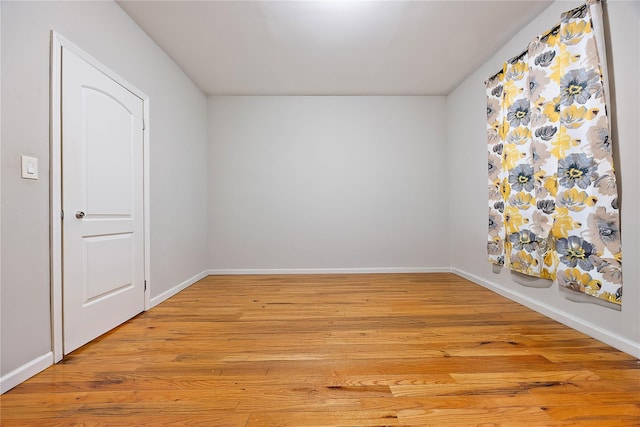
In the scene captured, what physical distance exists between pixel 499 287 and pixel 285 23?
3.42 meters

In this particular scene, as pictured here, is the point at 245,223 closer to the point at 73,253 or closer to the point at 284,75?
the point at 284,75

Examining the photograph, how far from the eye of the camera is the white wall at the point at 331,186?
4570 mm

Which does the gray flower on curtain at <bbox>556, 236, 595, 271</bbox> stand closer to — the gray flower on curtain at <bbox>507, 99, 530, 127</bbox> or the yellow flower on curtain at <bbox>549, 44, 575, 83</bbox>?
the gray flower on curtain at <bbox>507, 99, 530, 127</bbox>

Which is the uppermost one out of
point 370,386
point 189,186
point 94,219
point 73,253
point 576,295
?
point 189,186

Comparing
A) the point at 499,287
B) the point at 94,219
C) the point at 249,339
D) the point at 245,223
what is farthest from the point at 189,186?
the point at 499,287

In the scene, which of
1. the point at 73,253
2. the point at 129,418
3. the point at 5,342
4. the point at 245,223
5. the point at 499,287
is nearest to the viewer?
the point at 129,418

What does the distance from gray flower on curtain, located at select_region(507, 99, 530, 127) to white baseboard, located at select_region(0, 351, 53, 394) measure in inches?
156

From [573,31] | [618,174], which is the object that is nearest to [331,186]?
[573,31]

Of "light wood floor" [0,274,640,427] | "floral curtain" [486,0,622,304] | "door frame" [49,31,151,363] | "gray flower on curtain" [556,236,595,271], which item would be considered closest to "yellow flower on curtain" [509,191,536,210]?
"floral curtain" [486,0,622,304]

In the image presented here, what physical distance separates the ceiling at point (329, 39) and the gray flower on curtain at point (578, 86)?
793mm

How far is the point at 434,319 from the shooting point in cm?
257

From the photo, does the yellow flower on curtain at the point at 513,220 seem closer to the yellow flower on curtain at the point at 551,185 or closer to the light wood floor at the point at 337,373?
the yellow flower on curtain at the point at 551,185

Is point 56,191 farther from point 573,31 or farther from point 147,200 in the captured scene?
point 573,31

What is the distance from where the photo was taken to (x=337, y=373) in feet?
5.56
